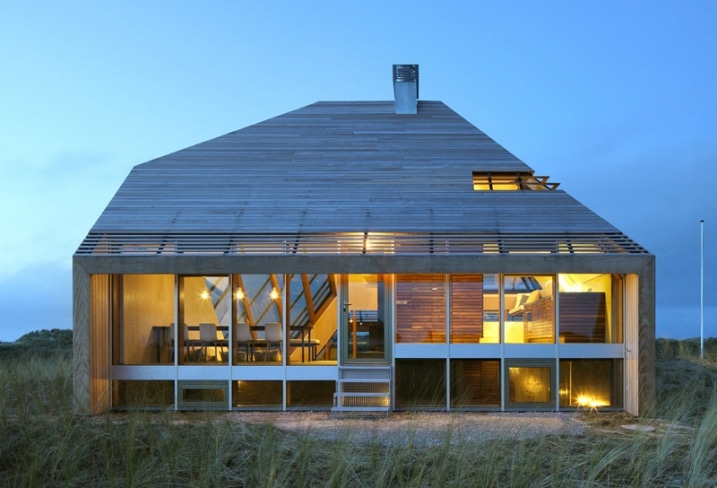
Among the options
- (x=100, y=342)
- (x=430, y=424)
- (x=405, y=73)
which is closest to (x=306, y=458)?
(x=430, y=424)

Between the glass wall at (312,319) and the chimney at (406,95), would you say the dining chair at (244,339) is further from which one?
the chimney at (406,95)

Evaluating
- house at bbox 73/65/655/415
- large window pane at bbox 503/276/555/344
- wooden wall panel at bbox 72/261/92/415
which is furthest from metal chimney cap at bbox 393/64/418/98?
wooden wall panel at bbox 72/261/92/415

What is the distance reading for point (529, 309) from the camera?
12.5 meters

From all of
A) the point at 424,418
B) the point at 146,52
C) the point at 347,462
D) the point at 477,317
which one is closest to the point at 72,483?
the point at 347,462


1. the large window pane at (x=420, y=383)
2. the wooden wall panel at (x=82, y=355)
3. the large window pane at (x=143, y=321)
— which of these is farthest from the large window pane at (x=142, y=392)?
the large window pane at (x=420, y=383)

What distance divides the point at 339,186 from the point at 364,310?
248 centimetres

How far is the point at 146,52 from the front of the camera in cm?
1548

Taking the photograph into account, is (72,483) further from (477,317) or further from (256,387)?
(477,317)

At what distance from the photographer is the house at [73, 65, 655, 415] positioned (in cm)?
1212

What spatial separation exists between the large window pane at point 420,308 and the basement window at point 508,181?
2.32m

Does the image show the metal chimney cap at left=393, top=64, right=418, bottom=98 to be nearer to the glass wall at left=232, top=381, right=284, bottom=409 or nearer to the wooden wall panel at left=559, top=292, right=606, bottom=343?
the wooden wall panel at left=559, top=292, right=606, bottom=343

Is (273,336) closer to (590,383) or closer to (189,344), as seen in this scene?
(189,344)

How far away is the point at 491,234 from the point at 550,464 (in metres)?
5.53

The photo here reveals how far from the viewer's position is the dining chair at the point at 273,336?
12.6 meters
